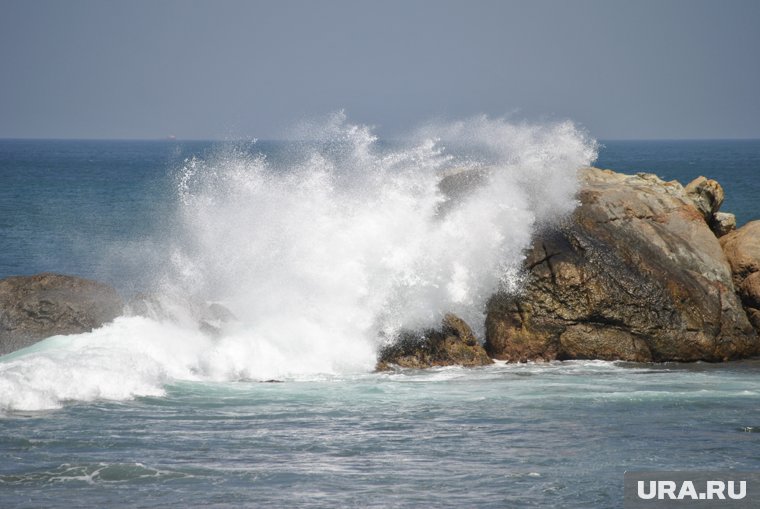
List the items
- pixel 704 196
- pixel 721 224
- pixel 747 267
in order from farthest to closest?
pixel 721 224 < pixel 704 196 < pixel 747 267

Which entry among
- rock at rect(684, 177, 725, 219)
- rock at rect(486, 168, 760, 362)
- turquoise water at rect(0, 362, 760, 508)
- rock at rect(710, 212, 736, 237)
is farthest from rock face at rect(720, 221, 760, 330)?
turquoise water at rect(0, 362, 760, 508)

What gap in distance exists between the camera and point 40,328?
20781 mm

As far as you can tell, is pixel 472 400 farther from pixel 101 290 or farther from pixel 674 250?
pixel 101 290

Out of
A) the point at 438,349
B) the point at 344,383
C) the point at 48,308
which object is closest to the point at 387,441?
the point at 344,383

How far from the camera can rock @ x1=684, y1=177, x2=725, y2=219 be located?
23469 mm

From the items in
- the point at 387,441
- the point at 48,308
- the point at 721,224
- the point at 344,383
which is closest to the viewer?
the point at 387,441

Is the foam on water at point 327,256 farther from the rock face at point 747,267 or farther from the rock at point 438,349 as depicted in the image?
the rock face at point 747,267

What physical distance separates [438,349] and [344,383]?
2.31 metres

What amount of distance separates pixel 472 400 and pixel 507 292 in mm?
4266

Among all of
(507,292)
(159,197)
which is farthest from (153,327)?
(159,197)

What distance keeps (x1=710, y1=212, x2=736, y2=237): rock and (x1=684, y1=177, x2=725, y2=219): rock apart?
0.25 metres

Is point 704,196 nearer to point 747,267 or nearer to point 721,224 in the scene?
point 721,224

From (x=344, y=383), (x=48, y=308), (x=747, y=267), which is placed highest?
(x=747, y=267)

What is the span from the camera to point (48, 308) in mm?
21047
